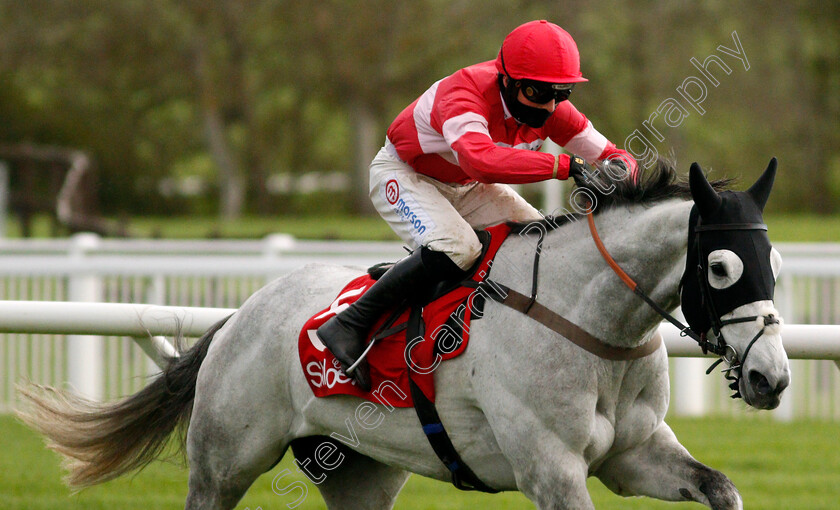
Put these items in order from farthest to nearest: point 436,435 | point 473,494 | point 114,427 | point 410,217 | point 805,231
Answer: point 805,231
point 473,494
point 114,427
point 410,217
point 436,435

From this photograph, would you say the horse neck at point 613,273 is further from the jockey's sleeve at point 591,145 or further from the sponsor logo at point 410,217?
the jockey's sleeve at point 591,145

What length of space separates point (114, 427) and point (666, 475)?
2.17m

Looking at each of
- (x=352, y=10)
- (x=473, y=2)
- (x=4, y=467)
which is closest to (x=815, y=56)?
(x=473, y=2)

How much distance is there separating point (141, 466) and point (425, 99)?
6.21ft

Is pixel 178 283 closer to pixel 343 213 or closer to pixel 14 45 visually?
pixel 14 45

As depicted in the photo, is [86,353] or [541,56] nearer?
[541,56]

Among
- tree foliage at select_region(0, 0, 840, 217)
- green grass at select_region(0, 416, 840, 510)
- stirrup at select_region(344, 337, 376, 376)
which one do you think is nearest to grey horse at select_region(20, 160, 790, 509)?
stirrup at select_region(344, 337, 376, 376)

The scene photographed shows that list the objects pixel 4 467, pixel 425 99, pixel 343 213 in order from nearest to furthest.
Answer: pixel 425 99
pixel 4 467
pixel 343 213

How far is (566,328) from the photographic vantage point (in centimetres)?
314

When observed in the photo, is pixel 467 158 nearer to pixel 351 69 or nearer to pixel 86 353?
pixel 86 353

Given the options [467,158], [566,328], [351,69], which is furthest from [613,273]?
[351,69]

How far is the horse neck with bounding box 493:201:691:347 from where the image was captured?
9.94ft

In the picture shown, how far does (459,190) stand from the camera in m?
3.75

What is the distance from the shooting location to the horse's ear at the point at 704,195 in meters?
2.83
